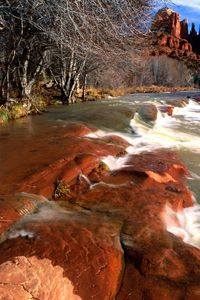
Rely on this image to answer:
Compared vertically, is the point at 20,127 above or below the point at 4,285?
below

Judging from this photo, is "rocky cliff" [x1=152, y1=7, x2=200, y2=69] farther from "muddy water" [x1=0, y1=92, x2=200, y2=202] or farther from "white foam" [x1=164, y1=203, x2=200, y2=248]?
"white foam" [x1=164, y1=203, x2=200, y2=248]

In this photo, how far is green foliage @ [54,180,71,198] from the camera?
555 centimetres

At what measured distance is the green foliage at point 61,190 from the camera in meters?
5.55

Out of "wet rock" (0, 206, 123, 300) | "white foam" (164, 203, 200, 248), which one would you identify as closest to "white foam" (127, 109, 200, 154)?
"white foam" (164, 203, 200, 248)

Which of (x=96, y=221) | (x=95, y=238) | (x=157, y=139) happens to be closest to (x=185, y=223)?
(x=96, y=221)

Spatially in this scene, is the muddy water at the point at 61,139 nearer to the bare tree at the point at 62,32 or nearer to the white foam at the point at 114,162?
the white foam at the point at 114,162

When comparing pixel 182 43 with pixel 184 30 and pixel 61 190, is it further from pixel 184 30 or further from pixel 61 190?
pixel 61 190

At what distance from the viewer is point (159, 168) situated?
6.90 metres

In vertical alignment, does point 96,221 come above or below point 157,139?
above

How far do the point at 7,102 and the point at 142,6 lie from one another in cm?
586

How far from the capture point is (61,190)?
561 cm

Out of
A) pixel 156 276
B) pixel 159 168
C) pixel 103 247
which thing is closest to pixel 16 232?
pixel 103 247

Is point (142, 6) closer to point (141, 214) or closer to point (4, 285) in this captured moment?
point (141, 214)

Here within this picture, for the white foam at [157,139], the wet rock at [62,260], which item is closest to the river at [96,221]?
the wet rock at [62,260]
